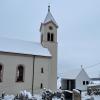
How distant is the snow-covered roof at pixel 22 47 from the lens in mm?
28800

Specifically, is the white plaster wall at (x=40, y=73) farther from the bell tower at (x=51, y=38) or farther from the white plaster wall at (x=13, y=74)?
the bell tower at (x=51, y=38)

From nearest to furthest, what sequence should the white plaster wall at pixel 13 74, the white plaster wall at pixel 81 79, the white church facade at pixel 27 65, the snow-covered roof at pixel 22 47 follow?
Result: the white plaster wall at pixel 13 74, the white church facade at pixel 27 65, the snow-covered roof at pixel 22 47, the white plaster wall at pixel 81 79

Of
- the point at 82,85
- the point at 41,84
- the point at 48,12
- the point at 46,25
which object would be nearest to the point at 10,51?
the point at 41,84

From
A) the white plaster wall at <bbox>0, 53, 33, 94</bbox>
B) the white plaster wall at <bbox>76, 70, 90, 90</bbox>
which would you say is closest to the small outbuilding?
the white plaster wall at <bbox>76, 70, 90, 90</bbox>

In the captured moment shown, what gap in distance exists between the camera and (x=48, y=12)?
122 feet

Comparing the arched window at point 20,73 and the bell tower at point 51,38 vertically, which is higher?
the bell tower at point 51,38

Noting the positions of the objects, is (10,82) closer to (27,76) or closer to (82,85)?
(27,76)

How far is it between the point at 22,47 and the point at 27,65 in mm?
2974

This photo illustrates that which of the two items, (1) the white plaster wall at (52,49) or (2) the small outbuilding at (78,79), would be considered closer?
(1) the white plaster wall at (52,49)

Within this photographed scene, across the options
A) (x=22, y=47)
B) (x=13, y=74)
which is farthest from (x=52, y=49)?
(x=13, y=74)

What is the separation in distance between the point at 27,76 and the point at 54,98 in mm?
7108

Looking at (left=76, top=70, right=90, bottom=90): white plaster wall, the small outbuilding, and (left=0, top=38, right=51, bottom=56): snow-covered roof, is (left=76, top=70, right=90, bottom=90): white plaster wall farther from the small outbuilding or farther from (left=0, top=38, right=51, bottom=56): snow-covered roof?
(left=0, top=38, right=51, bottom=56): snow-covered roof

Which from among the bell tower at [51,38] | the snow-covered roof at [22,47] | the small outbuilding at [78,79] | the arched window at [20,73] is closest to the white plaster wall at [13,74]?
the arched window at [20,73]

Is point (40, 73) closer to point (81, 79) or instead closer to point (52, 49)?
point (52, 49)
